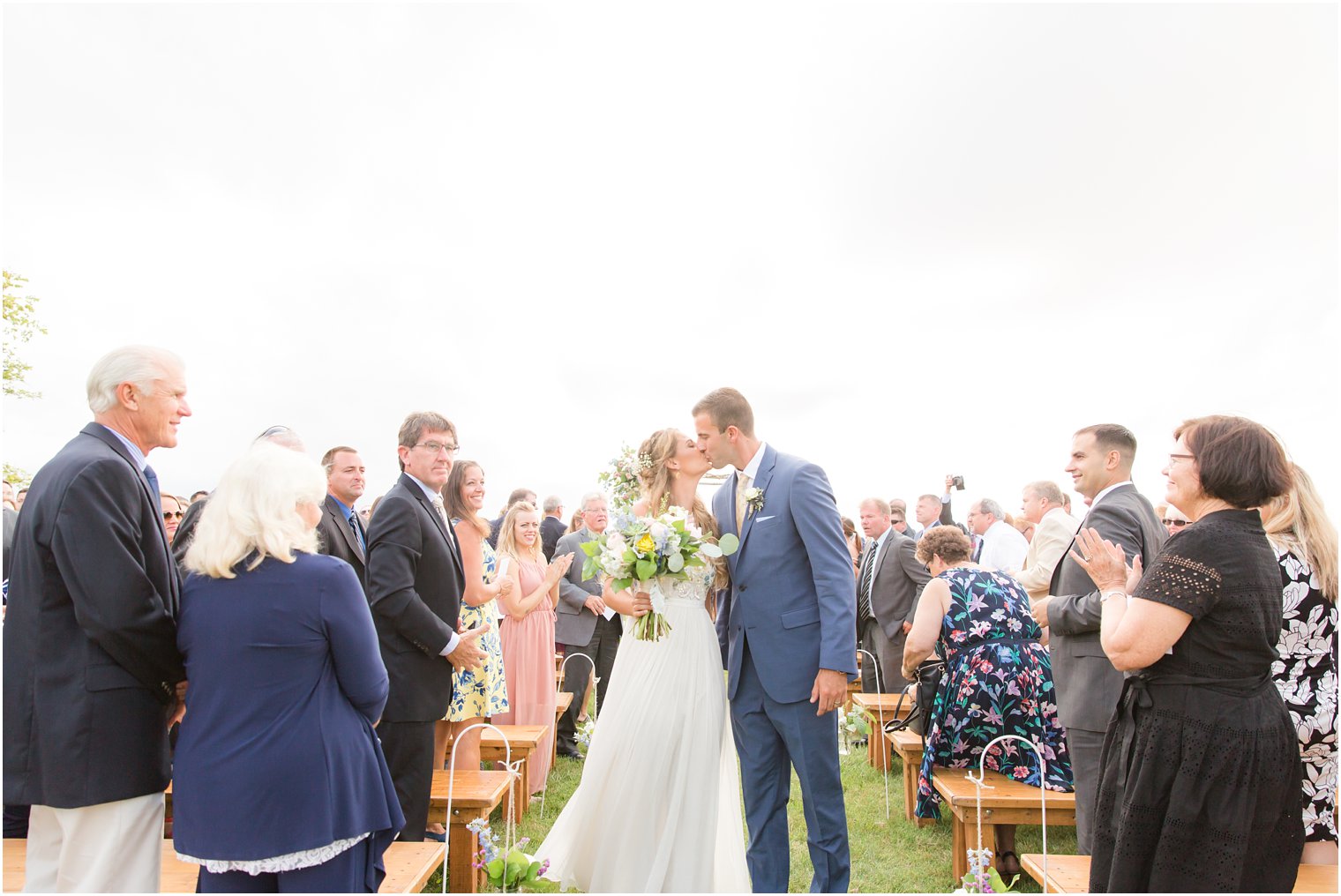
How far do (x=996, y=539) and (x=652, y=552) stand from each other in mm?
6559

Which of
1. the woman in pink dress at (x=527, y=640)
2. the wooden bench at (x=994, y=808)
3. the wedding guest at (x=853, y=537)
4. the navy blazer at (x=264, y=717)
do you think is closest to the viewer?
the navy blazer at (x=264, y=717)

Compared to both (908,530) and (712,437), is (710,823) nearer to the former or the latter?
(712,437)

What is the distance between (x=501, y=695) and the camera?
6.10 metres

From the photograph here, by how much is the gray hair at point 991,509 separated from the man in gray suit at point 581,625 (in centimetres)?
457

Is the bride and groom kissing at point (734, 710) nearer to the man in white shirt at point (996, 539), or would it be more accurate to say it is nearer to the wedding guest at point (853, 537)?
the man in white shirt at point (996, 539)

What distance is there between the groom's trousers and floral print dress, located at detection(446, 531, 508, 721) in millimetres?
1953

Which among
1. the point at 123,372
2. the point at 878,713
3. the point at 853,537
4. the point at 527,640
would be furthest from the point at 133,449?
the point at 853,537

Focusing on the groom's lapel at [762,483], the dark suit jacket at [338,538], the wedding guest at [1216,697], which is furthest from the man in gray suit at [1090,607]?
the dark suit jacket at [338,538]

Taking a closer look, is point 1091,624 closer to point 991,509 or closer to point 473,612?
point 473,612

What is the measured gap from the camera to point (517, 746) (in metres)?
6.48

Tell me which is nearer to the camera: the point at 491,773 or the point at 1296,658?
the point at 1296,658

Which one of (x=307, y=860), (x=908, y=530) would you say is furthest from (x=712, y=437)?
(x=908, y=530)

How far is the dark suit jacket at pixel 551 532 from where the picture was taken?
485 inches

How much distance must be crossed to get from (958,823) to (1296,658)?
2481 millimetres
